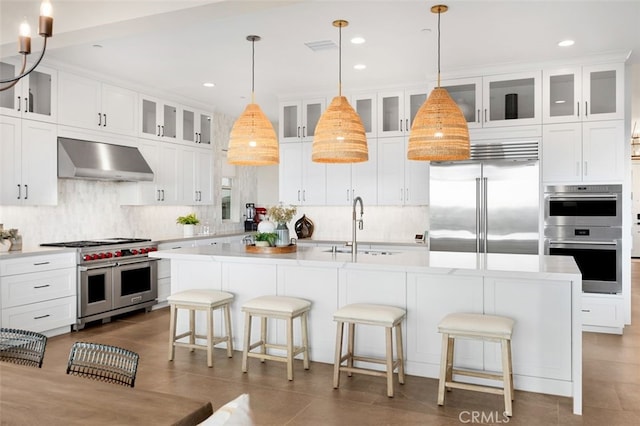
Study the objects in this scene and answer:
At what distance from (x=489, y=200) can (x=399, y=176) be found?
4.55 feet

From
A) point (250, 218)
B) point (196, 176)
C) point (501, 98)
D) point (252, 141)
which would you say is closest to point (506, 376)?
point (252, 141)

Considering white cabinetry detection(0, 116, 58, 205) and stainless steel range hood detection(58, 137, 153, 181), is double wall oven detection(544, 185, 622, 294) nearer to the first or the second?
stainless steel range hood detection(58, 137, 153, 181)

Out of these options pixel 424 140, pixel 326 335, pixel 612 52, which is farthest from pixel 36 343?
pixel 612 52

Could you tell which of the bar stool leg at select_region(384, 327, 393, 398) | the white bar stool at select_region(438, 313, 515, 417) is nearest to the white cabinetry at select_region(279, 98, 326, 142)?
the bar stool leg at select_region(384, 327, 393, 398)

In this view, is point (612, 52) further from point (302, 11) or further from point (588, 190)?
point (302, 11)

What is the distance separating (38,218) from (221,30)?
296cm

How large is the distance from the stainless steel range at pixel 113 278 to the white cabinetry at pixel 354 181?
242 cm

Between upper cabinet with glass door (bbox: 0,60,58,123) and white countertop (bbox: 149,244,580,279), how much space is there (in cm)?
204

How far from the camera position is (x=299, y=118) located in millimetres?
7094

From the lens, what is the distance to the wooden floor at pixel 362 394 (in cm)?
314

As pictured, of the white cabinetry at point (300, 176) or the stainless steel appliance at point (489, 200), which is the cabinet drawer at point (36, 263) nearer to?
the white cabinetry at point (300, 176)

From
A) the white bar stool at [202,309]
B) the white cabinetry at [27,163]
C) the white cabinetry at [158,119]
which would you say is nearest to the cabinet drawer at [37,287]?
the white cabinetry at [27,163]

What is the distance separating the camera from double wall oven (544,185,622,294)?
5289mm

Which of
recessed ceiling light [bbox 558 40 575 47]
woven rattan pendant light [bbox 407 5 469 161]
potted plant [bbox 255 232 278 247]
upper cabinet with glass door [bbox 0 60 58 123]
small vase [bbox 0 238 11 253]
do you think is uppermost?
recessed ceiling light [bbox 558 40 575 47]
